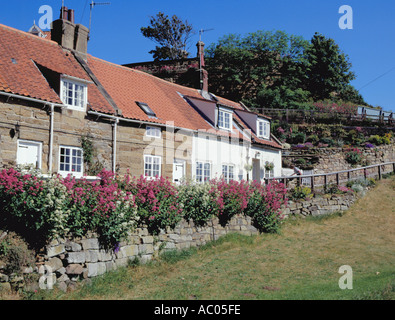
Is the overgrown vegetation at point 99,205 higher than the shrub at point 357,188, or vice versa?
the shrub at point 357,188

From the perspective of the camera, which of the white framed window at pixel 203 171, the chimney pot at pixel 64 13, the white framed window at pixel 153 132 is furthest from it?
the white framed window at pixel 203 171

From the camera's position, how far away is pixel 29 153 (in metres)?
16.5

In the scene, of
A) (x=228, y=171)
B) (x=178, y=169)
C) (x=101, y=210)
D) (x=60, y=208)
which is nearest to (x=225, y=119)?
(x=228, y=171)

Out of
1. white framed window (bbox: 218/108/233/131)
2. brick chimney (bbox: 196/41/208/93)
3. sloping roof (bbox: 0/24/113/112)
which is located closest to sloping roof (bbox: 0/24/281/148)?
sloping roof (bbox: 0/24/113/112)

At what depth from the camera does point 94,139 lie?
1881 centimetres

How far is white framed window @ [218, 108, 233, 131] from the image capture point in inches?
1053

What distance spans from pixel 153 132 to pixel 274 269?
391 inches

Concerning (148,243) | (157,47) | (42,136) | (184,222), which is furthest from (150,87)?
(157,47)

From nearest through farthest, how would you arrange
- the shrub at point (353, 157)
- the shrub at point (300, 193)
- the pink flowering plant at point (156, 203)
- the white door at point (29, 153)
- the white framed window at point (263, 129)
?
the pink flowering plant at point (156, 203) < the white door at point (29, 153) < the shrub at point (300, 193) < the white framed window at point (263, 129) < the shrub at point (353, 157)

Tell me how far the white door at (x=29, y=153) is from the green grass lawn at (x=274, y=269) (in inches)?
244

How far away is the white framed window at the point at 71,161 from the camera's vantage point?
1758 cm

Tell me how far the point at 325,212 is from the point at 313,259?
803 centimetres

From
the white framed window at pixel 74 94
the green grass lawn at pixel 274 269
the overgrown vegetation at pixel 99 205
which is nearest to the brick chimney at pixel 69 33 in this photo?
the white framed window at pixel 74 94

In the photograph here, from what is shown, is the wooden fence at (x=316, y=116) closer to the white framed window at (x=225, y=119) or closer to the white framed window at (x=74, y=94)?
the white framed window at (x=225, y=119)
